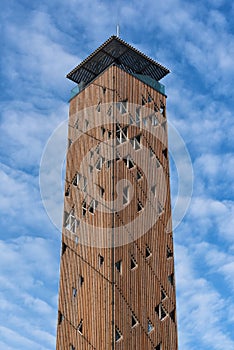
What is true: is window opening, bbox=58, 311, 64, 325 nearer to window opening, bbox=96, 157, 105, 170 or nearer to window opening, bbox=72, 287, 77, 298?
window opening, bbox=72, 287, 77, 298

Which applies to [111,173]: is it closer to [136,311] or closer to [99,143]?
[99,143]

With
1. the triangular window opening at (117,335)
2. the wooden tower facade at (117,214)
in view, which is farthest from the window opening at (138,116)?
the triangular window opening at (117,335)

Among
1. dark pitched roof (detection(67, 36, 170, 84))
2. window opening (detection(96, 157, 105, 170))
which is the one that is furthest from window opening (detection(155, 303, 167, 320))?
dark pitched roof (detection(67, 36, 170, 84))

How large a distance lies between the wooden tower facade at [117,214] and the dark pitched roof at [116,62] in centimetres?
6

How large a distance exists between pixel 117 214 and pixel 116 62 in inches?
450

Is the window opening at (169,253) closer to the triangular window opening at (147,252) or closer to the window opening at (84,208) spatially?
the triangular window opening at (147,252)

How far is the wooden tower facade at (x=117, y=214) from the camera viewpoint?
105ft

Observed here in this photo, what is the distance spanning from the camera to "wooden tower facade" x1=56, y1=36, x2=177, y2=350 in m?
32.0

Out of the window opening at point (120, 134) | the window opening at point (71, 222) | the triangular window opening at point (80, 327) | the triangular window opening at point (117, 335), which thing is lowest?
the triangular window opening at point (117, 335)

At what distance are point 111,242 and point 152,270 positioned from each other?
10.9ft

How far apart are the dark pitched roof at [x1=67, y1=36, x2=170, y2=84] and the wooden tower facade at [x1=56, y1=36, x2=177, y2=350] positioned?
0.21ft

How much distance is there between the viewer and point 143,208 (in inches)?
1396

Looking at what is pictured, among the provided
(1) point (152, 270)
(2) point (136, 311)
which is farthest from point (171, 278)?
(2) point (136, 311)

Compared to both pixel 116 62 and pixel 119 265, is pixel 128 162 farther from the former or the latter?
pixel 116 62
